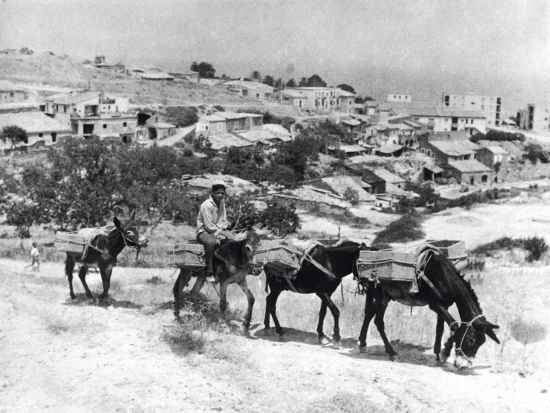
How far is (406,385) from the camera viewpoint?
713 centimetres

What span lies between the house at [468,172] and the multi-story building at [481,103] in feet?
123

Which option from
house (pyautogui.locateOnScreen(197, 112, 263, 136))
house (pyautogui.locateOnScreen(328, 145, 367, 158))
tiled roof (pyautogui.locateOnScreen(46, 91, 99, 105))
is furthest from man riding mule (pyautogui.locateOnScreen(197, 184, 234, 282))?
house (pyautogui.locateOnScreen(328, 145, 367, 158))

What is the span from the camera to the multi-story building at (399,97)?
100562mm

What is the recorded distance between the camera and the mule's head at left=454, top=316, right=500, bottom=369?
777 cm

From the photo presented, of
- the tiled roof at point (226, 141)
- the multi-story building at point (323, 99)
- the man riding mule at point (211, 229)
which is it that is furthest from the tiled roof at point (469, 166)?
the man riding mule at point (211, 229)

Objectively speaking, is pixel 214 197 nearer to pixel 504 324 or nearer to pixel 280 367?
pixel 280 367

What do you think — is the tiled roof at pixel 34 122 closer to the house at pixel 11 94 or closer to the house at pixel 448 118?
the house at pixel 11 94

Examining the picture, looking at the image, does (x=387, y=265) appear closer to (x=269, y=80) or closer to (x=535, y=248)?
(x=535, y=248)

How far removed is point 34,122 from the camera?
49000 millimetres

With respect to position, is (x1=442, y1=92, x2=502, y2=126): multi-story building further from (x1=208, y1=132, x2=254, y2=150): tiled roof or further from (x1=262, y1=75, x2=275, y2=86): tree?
(x1=208, y1=132, x2=254, y2=150): tiled roof

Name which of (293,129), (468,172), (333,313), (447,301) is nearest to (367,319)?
(333,313)

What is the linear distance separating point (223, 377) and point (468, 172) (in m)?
55.4

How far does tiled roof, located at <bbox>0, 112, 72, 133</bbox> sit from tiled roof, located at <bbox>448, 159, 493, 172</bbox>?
117ft

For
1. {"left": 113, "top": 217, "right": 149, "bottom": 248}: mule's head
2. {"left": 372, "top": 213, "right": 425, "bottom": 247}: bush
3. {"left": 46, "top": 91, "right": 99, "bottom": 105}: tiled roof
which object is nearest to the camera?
{"left": 113, "top": 217, "right": 149, "bottom": 248}: mule's head
